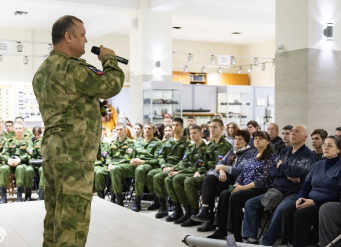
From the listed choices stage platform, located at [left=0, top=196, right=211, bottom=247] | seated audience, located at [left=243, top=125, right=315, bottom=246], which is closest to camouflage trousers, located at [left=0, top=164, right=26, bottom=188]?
stage platform, located at [left=0, top=196, right=211, bottom=247]

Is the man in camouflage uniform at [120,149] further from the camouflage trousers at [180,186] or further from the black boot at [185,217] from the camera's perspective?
the black boot at [185,217]

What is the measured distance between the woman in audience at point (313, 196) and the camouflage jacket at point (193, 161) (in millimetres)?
1717

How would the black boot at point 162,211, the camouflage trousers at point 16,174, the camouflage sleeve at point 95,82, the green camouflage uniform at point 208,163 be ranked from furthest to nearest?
the camouflage trousers at point 16,174
the black boot at point 162,211
the green camouflage uniform at point 208,163
the camouflage sleeve at point 95,82

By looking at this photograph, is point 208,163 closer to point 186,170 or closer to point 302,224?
point 186,170

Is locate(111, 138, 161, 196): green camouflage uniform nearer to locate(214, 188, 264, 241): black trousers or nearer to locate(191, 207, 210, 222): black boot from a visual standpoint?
locate(191, 207, 210, 222): black boot

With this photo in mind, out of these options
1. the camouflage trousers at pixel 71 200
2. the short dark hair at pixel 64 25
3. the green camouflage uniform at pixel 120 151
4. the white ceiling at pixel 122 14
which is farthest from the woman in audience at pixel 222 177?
the white ceiling at pixel 122 14

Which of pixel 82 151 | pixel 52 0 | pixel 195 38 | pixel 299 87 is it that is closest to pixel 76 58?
pixel 82 151

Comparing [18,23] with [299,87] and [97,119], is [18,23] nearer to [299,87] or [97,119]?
[299,87]

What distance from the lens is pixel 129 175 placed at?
689cm

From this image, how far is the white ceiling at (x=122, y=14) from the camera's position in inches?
414

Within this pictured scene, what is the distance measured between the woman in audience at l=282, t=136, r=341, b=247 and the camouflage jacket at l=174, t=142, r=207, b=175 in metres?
1.72

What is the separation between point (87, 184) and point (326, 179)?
255cm

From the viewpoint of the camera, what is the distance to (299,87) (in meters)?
7.18

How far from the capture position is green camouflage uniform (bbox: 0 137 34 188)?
7.41 metres
